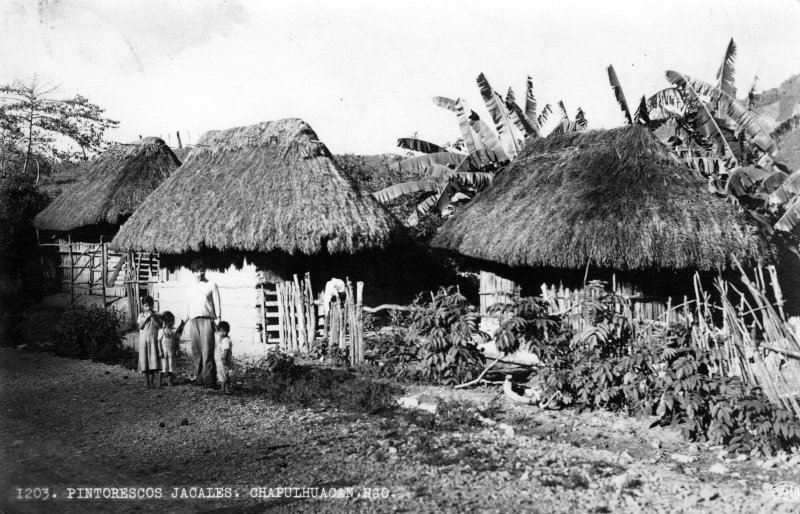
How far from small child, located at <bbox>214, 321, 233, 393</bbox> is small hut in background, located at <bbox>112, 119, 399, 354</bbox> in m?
1.97

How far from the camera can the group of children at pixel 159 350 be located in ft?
22.6

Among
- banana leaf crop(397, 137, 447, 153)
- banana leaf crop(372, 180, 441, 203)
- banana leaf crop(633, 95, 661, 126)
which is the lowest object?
banana leaf crop(372, 180, 441, 203)

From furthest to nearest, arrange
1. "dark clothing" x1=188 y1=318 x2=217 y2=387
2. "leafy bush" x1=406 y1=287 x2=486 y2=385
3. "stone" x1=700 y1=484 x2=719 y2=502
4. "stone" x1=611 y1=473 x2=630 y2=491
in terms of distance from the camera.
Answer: "dark clothing" x1=188 y1=318 x2=217 y2=387
"leafy bush" x1=406 y1=287 x2=486 y2=385
"stone" x1=611 y1=473 x2=630 y2=491
"stone" x1=700 y1=484 x2=719 y2=502

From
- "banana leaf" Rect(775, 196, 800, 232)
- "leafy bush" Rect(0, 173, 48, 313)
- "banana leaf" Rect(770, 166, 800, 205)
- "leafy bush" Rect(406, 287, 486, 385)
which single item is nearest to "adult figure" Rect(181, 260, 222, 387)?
"leafy bush" Rect(406, 287, 486, 385)

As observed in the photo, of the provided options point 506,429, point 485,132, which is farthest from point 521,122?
point 506,429

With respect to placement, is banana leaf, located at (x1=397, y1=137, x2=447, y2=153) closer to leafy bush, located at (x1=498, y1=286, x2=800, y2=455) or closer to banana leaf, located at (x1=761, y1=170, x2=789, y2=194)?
banana leaf, located at (x1=761, y1=170, x2=789, y2=194)

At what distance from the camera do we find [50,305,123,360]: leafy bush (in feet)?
31.1

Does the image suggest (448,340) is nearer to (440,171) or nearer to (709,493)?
(709,493)

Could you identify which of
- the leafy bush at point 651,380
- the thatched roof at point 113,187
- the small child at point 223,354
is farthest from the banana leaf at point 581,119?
the small child at point 223,354

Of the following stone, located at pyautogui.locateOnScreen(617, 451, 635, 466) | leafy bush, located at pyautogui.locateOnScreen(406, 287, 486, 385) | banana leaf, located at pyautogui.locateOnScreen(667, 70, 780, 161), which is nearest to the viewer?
stone, located at pyautogui.locateOnScreen(617, 451, 635, 466)

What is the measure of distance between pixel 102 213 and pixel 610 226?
38.4 ft

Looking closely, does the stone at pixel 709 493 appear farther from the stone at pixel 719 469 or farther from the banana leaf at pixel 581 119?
the banana leaf at pixel 581 119

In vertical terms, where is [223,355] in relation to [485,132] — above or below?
below

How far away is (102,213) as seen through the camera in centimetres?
1438
